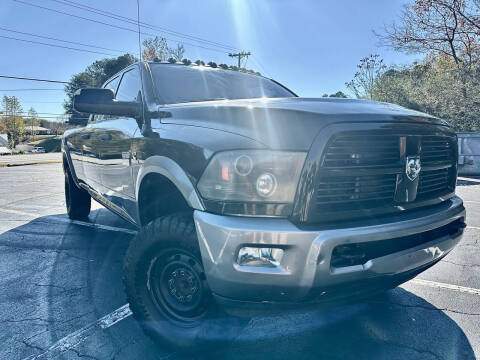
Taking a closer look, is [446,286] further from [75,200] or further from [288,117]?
[75,200]

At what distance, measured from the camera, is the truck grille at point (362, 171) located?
A: 5.99 feet

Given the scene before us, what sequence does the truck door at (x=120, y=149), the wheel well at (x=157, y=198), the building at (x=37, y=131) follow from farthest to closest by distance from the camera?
the building at (x=37, y=131)
the truck door at (x=120, y=149)
the wheel well at (x=157, y=198)

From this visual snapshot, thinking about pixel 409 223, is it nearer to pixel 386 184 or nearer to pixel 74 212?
pixel 386 184

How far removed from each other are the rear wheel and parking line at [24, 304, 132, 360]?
3173 mm

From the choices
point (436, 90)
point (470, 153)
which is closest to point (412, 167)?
point (470, 153)

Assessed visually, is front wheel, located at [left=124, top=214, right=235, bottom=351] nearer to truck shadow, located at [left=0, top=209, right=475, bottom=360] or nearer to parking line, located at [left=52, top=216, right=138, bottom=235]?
truck shadow, located at [left=0, top=209, right=475, bottom=360]

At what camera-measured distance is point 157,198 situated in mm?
2713


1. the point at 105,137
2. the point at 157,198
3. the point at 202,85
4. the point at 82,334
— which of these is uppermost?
the point at 202,85

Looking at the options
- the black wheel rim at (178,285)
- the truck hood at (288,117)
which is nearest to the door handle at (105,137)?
the truck hood at (288,117)

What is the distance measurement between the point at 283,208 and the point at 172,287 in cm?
90

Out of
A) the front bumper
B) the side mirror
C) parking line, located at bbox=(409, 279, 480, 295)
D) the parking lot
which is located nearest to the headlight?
the front bumper

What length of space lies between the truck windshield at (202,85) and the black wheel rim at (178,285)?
1.31 m

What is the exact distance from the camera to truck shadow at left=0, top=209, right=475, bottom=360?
2232mm

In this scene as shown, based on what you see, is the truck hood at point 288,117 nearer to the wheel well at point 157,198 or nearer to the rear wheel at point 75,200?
the wheel well at point 157,198
